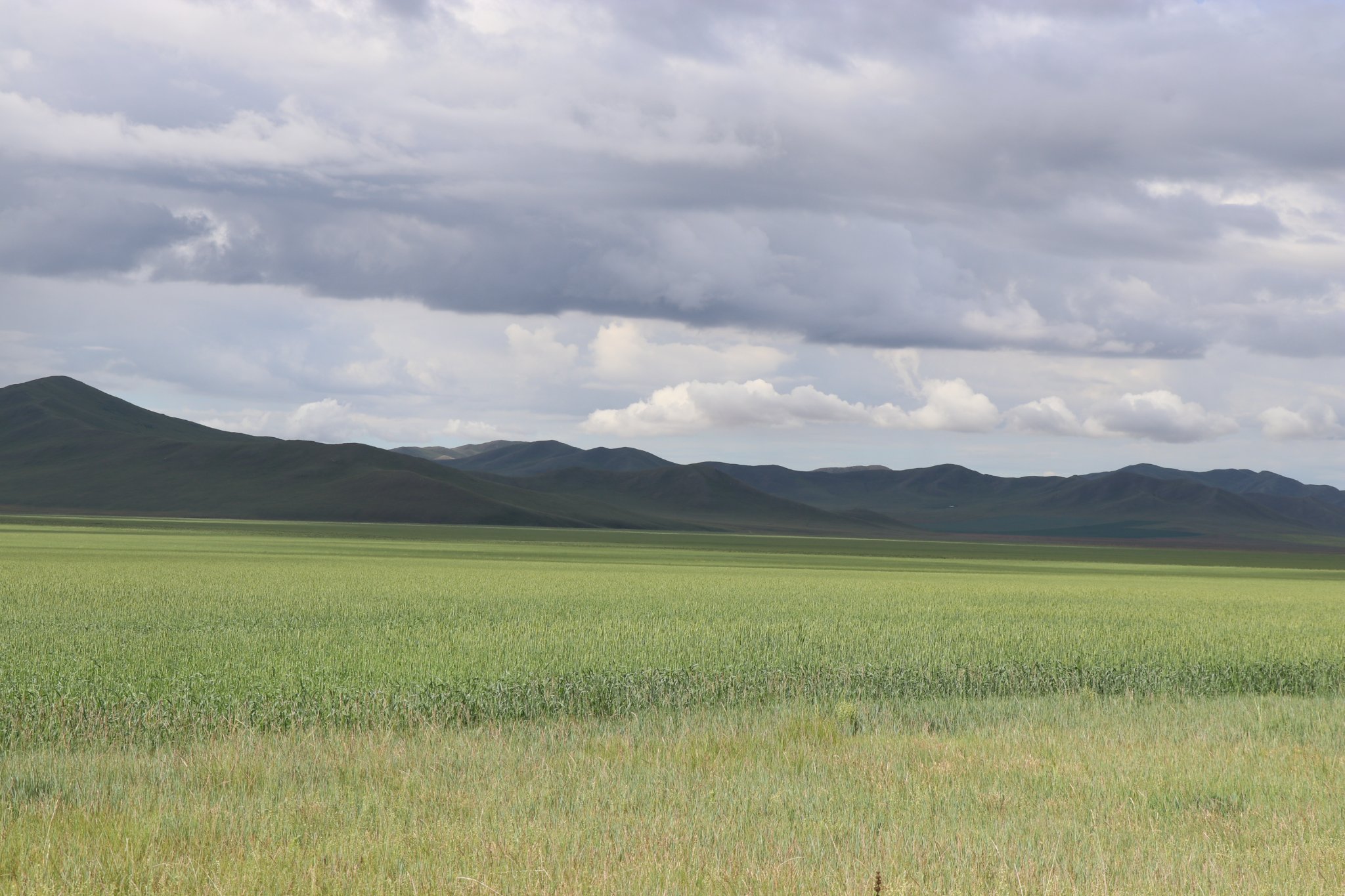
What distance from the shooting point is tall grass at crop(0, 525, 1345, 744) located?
634 inches

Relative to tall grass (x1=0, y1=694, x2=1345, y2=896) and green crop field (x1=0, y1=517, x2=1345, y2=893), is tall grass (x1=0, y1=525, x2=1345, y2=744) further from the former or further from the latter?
tall grass (x1=0, y1=694, x2=1345, y2=896)

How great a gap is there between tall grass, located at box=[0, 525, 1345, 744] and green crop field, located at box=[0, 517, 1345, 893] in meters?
0.11

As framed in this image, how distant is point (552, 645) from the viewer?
2231 centimetres

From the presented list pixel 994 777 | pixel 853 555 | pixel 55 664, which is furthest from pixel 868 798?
pixel 853 555

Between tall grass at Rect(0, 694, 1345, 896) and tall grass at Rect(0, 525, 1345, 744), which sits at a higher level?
tall grass at Rect(0, 694, 1345, 896)

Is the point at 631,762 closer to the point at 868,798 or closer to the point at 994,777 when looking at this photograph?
the point at 868,798

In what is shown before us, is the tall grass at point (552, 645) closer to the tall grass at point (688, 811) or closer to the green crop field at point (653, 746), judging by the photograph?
the green crop field at point (653, 746)

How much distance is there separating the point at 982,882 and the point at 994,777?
13.5ft

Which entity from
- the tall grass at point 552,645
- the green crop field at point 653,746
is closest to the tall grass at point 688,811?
the green crop field at point 653,746

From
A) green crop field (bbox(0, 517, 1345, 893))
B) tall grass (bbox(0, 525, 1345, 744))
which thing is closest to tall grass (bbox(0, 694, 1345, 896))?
green crop field (bbox(0, 517, 1345, 893))

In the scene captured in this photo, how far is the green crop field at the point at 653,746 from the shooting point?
8.38 metres

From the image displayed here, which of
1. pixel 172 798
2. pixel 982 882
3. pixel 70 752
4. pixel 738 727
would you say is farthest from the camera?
pixel 738 727

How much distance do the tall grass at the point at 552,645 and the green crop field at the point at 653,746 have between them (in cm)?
11

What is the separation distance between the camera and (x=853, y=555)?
4161 inches
